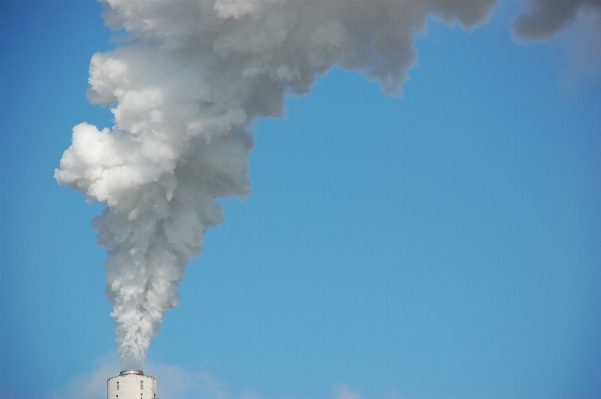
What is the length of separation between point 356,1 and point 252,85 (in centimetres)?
1104

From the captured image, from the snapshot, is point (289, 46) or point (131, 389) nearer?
point (131, 389)

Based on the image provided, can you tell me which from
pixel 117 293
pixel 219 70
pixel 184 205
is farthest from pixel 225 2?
pixel 117 293

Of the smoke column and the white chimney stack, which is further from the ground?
the smoke column

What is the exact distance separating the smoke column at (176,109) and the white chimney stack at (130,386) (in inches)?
224

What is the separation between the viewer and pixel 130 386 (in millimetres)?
116812

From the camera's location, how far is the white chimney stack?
116750mm

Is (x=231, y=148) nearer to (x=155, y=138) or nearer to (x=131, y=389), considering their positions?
(x=155, y=138)

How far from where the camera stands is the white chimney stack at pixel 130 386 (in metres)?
117

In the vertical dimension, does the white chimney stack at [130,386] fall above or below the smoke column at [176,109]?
below

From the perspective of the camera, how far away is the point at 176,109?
408 ft

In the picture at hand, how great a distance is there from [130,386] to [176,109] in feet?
76.2

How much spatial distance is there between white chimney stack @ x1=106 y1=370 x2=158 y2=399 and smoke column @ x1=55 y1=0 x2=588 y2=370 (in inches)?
224

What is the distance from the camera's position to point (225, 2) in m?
123

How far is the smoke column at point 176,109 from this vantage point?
124m
